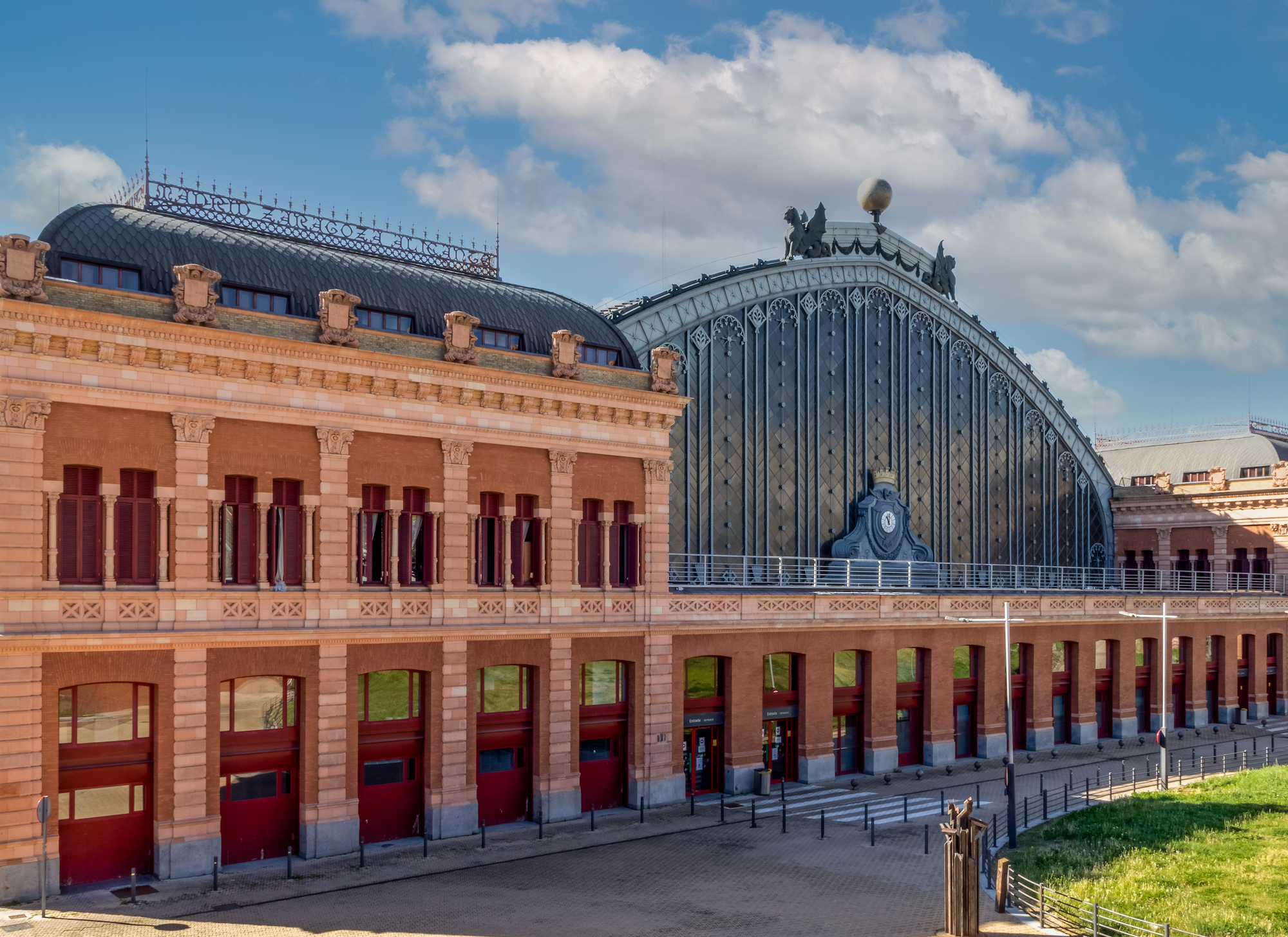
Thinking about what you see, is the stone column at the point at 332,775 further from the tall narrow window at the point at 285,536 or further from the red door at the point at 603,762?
the red door at the point at 603,762

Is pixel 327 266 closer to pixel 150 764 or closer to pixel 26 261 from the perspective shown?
pixel 26 261

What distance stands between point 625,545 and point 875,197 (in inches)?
1201

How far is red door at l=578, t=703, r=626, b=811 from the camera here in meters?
41.2

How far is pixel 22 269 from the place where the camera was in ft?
98.6

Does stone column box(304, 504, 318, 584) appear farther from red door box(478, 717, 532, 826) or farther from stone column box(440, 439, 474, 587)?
red door box(478, 717, 532, 826)

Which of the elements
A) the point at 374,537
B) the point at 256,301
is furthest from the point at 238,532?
the point at 256,301

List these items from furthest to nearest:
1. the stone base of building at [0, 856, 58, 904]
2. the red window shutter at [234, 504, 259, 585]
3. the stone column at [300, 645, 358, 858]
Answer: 1. the stone column at [300, 645, 358, 858]
2. the red window shutter at [234, 504, 259, 585]
3. the stone base of building at [0, 856, 58, 904]

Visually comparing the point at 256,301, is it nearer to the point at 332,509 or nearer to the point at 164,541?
the point at 332,509

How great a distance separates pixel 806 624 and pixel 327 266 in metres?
22.5

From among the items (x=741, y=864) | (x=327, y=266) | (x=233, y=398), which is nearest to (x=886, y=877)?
(x=741, y=864)

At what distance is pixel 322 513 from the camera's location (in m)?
35.2

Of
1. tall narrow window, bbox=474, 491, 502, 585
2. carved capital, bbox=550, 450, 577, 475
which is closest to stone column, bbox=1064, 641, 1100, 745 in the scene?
carved capital, bbox=550, 450, 577, 475

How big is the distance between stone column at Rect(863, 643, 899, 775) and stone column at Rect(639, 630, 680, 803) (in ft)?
33.5

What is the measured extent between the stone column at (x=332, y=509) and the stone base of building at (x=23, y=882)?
389 inches
